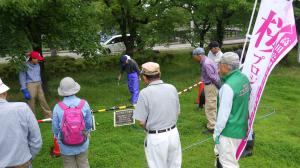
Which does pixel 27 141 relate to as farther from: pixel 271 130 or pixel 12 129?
pixel 271 130

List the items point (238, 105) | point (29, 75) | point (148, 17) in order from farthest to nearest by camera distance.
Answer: point (148, 17)
point (29, 75)
point (238, 105)

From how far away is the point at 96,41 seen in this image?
1123 cm

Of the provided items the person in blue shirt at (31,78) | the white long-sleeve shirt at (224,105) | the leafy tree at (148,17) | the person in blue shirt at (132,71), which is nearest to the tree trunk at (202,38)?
the leafy tree at (148,17)

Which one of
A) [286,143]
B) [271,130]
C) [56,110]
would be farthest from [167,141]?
[271,130]

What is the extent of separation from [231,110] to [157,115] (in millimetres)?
919

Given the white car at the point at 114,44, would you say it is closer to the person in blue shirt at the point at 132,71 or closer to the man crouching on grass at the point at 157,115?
the person in blue shirt at the point at 132,71

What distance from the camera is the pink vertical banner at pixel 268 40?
4.59m

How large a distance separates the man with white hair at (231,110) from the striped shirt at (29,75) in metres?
5.23

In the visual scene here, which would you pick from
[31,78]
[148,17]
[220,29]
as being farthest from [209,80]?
[220,29]

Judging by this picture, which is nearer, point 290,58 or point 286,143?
point 286,143

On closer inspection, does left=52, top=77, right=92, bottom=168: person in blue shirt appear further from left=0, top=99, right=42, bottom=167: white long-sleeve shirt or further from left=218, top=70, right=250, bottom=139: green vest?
left=218, top=70, right=250, bottom=139: green vest

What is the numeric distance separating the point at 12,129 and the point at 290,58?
1627 cm

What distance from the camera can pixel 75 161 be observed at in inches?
189

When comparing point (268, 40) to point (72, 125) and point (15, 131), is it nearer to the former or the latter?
point (72, 125)
